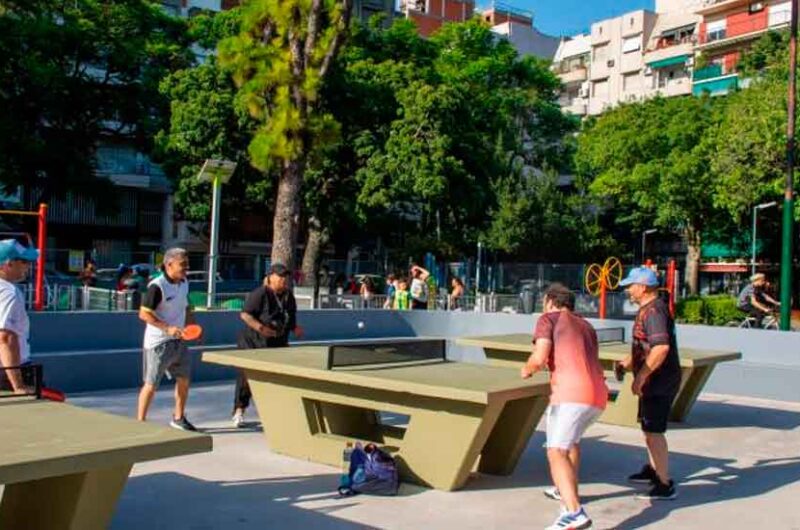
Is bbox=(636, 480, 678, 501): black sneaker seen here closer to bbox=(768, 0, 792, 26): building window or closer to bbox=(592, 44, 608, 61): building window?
bbox=(768, 0, 792, 26): building window

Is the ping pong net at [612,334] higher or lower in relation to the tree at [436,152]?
lower

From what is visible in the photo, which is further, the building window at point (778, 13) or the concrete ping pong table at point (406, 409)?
the building window at point (778, 13)

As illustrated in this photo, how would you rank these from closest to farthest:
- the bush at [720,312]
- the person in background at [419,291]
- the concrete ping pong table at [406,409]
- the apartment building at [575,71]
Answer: the concrete ping pong table at [406,409]
the person in background at [419,291]
the bush at [720,312]
the apartment building at [575,71]

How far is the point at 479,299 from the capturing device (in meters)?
23.0

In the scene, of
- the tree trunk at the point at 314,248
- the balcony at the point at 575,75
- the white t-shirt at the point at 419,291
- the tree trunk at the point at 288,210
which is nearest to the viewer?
the tree trunk at the point at 288,210

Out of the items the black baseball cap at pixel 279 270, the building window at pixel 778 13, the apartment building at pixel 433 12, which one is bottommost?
the black baseball cap at pixel 279 270

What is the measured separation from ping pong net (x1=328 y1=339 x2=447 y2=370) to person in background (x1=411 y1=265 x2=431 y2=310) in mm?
11251

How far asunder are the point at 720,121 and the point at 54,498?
3465 centimetres

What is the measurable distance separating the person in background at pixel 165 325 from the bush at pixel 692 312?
727 inches

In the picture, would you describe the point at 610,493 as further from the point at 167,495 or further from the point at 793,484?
the point at 167,495

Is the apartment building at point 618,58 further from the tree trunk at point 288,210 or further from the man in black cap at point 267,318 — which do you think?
the man in black cap at point 267,318

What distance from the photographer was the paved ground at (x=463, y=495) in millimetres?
6012

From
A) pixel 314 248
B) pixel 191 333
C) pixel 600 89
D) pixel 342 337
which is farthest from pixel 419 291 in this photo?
pixel 600 89

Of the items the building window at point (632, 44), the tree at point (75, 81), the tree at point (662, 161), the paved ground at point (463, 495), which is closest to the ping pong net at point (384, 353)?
the paved ground at point (463, 495)
